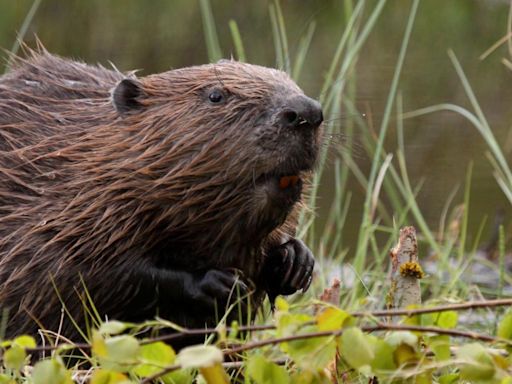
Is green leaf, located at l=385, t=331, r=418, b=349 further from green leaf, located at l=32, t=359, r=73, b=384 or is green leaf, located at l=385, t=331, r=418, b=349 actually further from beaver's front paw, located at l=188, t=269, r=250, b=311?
beaver's front paw, located at l=188, t=269, r=250, b=311

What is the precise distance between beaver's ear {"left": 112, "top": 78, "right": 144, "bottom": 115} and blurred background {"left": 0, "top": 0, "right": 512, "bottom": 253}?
10.8ft

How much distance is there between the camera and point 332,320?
2.14 metres

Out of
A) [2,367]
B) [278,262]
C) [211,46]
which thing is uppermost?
[211,46]

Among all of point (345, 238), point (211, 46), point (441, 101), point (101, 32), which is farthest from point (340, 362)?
point (101, 32)

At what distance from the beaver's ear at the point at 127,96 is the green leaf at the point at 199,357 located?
1.54 m

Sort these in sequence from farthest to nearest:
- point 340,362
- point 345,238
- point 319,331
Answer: point 345,238 < point 340,362 < point 319,331

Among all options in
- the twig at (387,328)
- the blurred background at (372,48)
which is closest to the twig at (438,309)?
the twig at (387,328)

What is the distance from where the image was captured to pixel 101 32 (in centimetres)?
1027

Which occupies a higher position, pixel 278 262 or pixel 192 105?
pixel 192 105

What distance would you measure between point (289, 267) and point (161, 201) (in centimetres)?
44

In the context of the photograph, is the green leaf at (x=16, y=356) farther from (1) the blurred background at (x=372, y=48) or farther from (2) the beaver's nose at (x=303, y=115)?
(1) the blurred background at (x=372, y=48)

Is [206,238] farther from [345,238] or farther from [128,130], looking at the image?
[345,238]

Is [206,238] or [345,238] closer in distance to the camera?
[206,238]

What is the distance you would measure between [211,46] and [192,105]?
4.35 ft
